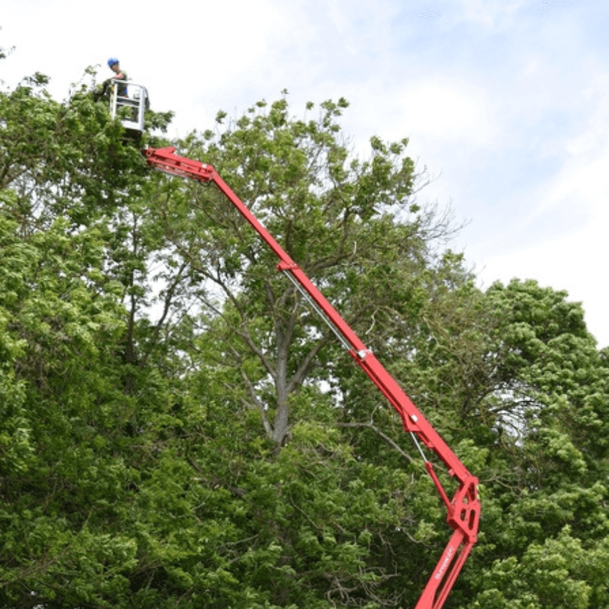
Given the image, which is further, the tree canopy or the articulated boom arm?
the tree canopy

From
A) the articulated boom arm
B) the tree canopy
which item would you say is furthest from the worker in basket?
the articulated boom arm

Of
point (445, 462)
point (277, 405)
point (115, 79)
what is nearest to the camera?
point (445, 462)

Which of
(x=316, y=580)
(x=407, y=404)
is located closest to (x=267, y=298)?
(x=316, y=580)

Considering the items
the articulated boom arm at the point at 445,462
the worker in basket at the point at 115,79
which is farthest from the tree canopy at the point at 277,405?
the articulated boom arm at the point at 445,462

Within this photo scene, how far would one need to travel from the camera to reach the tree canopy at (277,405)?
688 inches

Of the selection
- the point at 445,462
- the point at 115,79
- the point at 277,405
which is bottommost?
the point at 445,462

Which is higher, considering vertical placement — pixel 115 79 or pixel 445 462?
pixel 115 79

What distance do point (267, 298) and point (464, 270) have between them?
809 cm

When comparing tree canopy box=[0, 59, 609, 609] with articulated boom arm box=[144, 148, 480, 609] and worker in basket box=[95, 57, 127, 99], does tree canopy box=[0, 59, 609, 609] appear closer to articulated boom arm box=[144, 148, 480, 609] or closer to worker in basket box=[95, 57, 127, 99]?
worker in basket box=[95, 57, 127, 99]

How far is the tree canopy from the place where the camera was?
17.5 m

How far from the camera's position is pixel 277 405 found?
75.2 feet

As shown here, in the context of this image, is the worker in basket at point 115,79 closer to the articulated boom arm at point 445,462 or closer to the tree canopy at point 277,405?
the tree canopy at point 277,405

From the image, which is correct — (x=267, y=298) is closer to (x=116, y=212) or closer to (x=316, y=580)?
(x=116, y=212)

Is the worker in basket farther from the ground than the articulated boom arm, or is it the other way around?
the worker in basket
